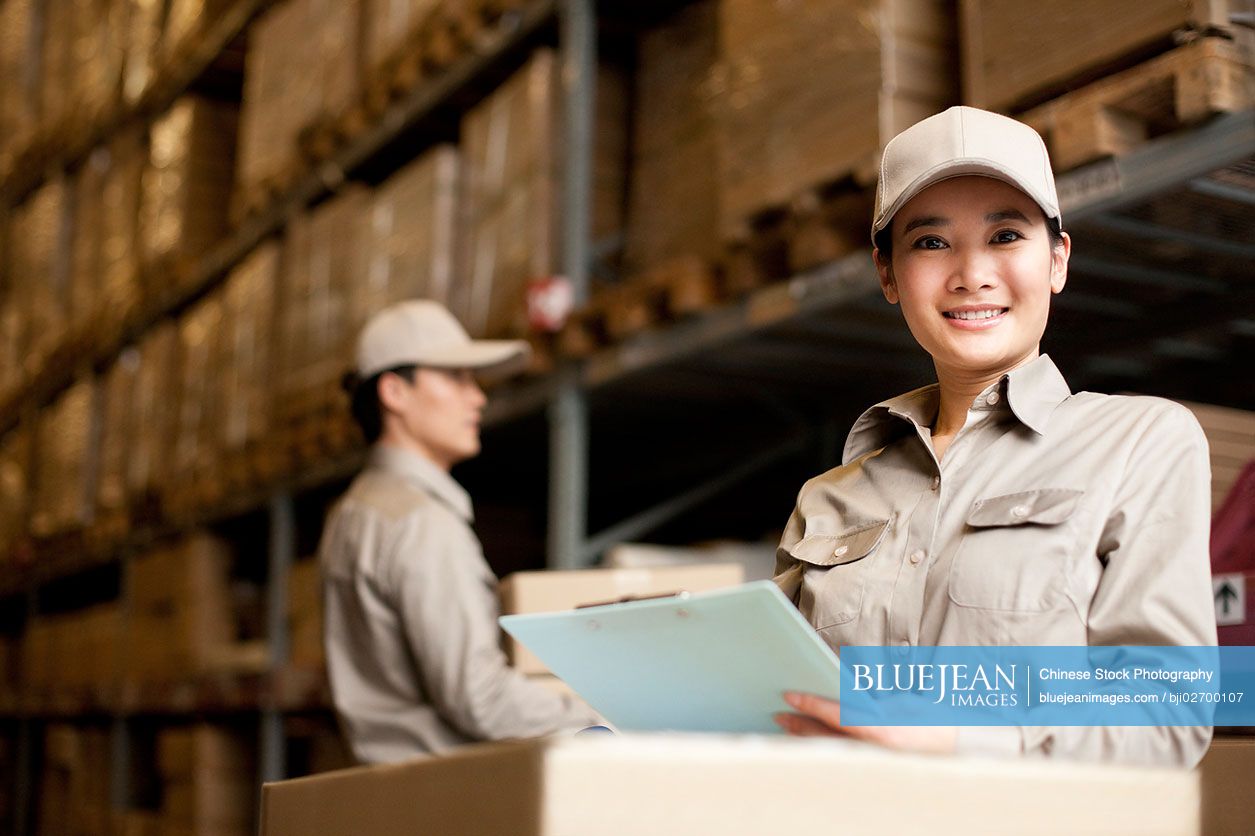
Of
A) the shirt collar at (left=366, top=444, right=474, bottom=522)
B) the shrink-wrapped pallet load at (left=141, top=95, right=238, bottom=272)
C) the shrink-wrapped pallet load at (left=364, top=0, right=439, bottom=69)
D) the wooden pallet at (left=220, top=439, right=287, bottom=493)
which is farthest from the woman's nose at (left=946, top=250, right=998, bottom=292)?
the shrink-wrapped pallet load at (left=141, top=95, right=238, bottom=272)

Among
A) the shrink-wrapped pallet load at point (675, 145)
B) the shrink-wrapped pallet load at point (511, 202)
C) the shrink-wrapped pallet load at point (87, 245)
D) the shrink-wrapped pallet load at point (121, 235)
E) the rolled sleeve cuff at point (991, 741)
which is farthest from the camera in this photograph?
the shrink-wrapped pallet load at point (87, 245)

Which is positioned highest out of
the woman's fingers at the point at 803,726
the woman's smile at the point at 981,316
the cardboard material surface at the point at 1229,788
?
the woman's smile at the point at 981,316

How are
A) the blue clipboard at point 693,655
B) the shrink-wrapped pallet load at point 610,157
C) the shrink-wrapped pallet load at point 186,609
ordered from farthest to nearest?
the shrink-wrapped pallet load at point 186,609
the shrink-wrapped pallet load at point 610,157
the blue clipboard at point 693,655

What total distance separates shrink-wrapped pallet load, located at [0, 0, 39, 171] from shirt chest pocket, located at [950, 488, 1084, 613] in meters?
9.53

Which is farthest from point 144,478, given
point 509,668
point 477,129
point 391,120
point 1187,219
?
point 1187,219

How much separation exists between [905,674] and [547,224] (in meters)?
2.90

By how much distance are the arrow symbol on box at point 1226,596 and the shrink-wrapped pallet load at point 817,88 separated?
1094mm

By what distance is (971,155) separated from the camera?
4.58 feet

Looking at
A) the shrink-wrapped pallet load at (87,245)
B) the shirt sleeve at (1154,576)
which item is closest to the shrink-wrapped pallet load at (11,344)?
the shrink-wrapped pallet load at (87,245)

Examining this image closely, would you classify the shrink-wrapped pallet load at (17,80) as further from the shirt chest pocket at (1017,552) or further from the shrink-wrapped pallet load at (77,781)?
the shirt chest pocket at (1017,552)

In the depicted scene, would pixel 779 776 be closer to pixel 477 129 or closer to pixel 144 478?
pixel 477 129

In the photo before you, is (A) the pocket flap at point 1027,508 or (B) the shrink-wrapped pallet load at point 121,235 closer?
(A) the pocket flap at point 1027,508

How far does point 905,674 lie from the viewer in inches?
52.1

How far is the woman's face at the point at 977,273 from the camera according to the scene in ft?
4.68
